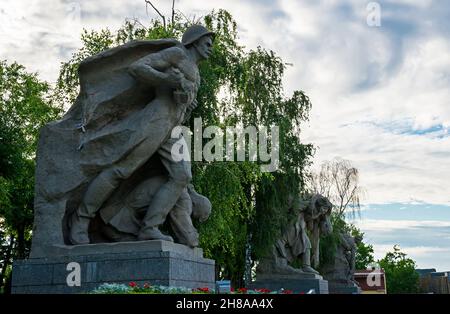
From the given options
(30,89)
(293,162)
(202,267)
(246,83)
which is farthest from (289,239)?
(30,89)

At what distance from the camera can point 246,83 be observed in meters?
20.2

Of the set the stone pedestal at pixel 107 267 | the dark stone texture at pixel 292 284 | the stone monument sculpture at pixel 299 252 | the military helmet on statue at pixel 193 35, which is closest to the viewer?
the stone pedestal at pixel 107 267

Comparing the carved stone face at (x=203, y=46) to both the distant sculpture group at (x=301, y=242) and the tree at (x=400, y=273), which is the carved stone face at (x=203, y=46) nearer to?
the distant sculpture group at (x=301, y=242)

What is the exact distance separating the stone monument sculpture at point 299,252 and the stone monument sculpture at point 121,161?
32.3ft

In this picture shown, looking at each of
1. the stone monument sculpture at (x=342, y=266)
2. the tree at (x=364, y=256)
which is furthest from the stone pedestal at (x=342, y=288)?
the tree at (x=364, y=256)

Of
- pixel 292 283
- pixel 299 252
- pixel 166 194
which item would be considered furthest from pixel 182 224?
pixel 299 252

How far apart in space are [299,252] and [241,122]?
16.1 feet

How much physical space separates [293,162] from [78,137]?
13554 millimetres

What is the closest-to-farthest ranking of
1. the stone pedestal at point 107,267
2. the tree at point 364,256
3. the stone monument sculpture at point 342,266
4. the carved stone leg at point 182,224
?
the stone pedestal at point 107,267, the carved stone leg at point 182,224, the stone monument sculpture at point 342,266, the tree at point 364,256

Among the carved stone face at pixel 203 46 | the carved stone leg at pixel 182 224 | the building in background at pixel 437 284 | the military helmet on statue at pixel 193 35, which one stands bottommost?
the building in background at pixel 437 284

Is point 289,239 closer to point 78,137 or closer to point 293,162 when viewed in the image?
point 293,162

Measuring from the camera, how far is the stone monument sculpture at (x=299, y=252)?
58.1ft

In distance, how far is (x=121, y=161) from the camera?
7.82 m
